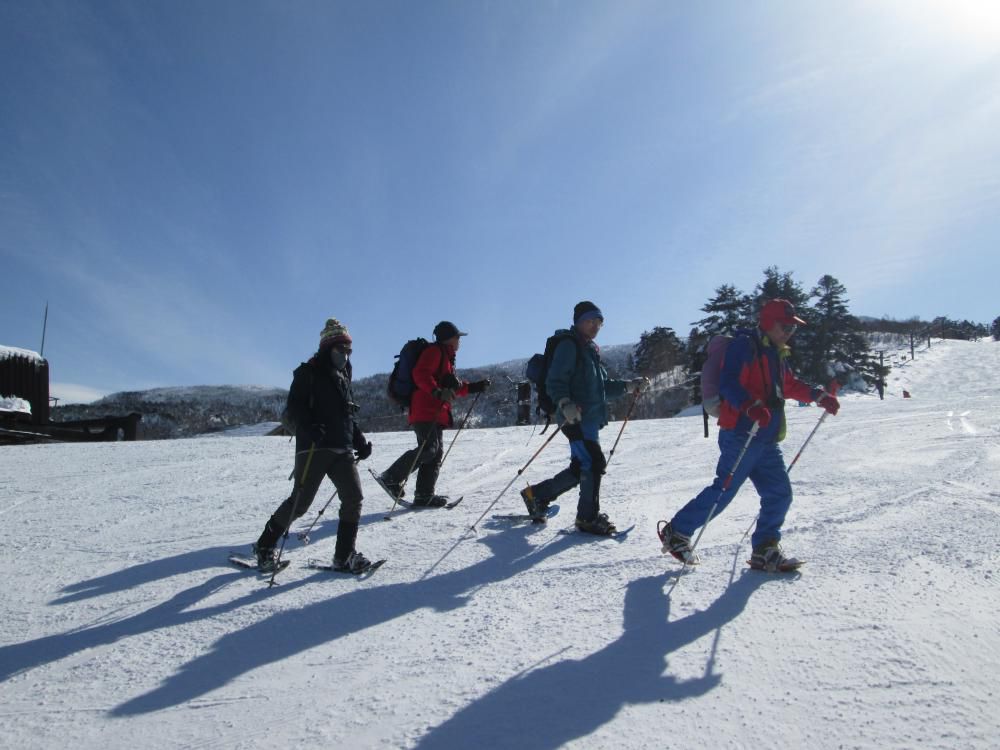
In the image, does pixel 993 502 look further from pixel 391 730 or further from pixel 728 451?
pixel 391 730

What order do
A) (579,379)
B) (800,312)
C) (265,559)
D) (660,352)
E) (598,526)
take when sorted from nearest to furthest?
(265,559)
(598,526)
(579,379)
(800,312)
(660,352)

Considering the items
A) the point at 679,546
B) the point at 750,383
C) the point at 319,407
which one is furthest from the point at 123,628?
the point at 750,383

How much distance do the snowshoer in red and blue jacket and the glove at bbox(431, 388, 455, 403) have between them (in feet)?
9.02

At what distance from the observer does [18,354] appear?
24.1m

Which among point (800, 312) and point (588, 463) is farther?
point (800, 312)

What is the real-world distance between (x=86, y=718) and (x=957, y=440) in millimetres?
10085

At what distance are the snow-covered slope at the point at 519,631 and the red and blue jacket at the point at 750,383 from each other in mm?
1001

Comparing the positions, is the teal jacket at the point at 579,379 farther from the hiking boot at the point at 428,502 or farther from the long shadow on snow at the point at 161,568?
the long shadow on snow at the point at 161,568

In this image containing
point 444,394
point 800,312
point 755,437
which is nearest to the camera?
point 755,437

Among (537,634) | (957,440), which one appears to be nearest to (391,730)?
(537,634)

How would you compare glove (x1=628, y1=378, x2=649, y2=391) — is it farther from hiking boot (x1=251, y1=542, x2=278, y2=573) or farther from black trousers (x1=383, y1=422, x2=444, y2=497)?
hiking boot (x1=251, y1=542, x2=278, y2=573)

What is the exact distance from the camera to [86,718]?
2635 millimetres

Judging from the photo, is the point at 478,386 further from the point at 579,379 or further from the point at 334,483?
the point at 334,483

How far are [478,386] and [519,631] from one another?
10.8ft
